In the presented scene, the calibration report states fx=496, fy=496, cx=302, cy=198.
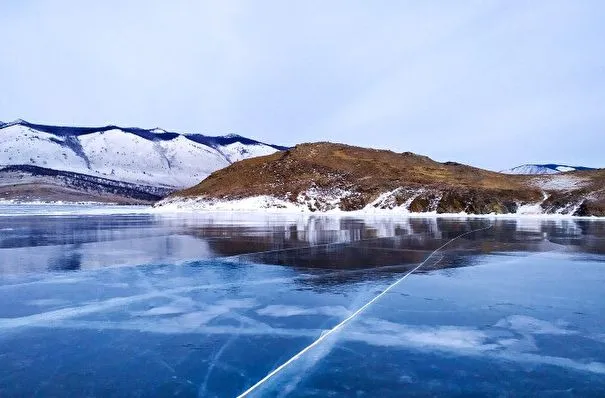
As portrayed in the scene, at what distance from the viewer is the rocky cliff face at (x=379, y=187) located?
5159 centimetres

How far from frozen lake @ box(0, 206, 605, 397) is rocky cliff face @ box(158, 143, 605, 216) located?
135 ft

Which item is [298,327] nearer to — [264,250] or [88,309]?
[88,309]

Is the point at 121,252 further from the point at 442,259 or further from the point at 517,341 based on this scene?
the point at 517,341

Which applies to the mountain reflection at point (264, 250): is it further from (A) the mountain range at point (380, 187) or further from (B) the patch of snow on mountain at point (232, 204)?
(B) the patch of snow on mountain at point (232, 204)

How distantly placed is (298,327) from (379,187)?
5539cm

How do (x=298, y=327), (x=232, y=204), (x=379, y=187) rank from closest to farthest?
(x=298, y=327), (x=379, y=187), (x=232, y=204)

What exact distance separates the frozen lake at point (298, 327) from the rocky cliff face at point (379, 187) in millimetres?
41162

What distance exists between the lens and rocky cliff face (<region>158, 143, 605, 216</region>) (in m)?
51.6

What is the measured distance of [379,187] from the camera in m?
61.0

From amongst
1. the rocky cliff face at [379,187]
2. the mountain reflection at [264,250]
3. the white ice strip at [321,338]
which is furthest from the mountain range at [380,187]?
the white ice strip at [321,338]

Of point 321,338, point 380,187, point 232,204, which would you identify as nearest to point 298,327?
point 321,338

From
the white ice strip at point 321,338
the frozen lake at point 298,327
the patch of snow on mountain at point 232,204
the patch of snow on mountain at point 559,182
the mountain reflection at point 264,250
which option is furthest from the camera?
the patch of snow on mountain at point 232,204

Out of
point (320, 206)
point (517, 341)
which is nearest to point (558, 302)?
point (517, 341)

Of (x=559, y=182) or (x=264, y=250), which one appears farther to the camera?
(x=559, y=182)
